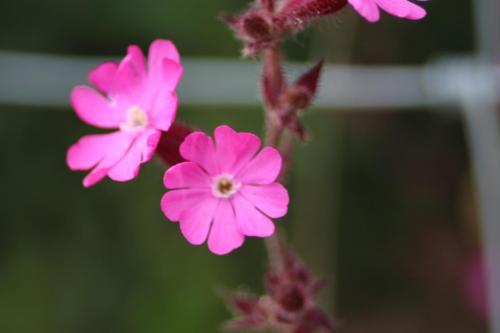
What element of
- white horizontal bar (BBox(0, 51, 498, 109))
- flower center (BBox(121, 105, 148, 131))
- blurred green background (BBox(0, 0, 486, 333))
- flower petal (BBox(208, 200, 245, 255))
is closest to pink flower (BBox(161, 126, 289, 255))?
flower petal (BBox(208, 200, 245, 255))

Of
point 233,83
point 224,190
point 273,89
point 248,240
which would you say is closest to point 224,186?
point 224,190

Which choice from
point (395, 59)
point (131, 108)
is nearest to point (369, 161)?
point (395, 59)

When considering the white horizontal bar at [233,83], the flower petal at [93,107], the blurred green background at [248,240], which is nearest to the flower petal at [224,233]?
the flower petal at [93,107]

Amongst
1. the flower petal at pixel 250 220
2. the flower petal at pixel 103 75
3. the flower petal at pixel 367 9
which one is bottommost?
the flower petal at pixel 250 220

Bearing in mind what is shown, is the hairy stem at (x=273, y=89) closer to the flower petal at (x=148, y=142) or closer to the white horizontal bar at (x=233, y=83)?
the flower petal at (x=148, y=142)

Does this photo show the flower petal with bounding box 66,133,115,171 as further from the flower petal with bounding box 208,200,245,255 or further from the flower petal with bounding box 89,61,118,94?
the flower petal with bounding box 208,200,245,255

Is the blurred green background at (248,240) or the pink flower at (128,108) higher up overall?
the blurred green background at (248,240)
